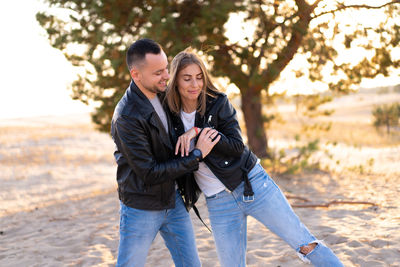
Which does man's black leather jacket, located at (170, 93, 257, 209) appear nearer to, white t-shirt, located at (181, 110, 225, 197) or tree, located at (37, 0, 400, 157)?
white t-shirt, located at (181, 110, 225, 197)

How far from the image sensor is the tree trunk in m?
11.0

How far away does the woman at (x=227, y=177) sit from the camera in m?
2.70

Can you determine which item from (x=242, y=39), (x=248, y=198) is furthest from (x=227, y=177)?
(x=242, y=39)

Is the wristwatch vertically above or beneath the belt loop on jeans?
above

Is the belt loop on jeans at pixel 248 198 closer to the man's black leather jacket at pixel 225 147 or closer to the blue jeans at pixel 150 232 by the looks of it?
the man's black leather jacket at pixel 225 147

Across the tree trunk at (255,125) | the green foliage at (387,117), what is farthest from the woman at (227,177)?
the green foliage at (387,117)

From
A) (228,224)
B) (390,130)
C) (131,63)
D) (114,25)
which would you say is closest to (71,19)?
(114,25)

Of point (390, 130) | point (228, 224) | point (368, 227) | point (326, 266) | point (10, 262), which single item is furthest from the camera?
point (390, 130)

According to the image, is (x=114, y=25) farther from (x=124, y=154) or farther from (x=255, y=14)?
(x=124, y=154)

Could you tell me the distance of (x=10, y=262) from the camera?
16.9ft

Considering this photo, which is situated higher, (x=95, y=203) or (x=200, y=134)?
(x=200, y=134)

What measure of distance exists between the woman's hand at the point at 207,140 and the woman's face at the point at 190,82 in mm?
282

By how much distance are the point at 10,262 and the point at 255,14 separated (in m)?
7.17

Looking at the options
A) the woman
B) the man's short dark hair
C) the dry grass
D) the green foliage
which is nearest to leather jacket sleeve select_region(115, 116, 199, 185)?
the woman
